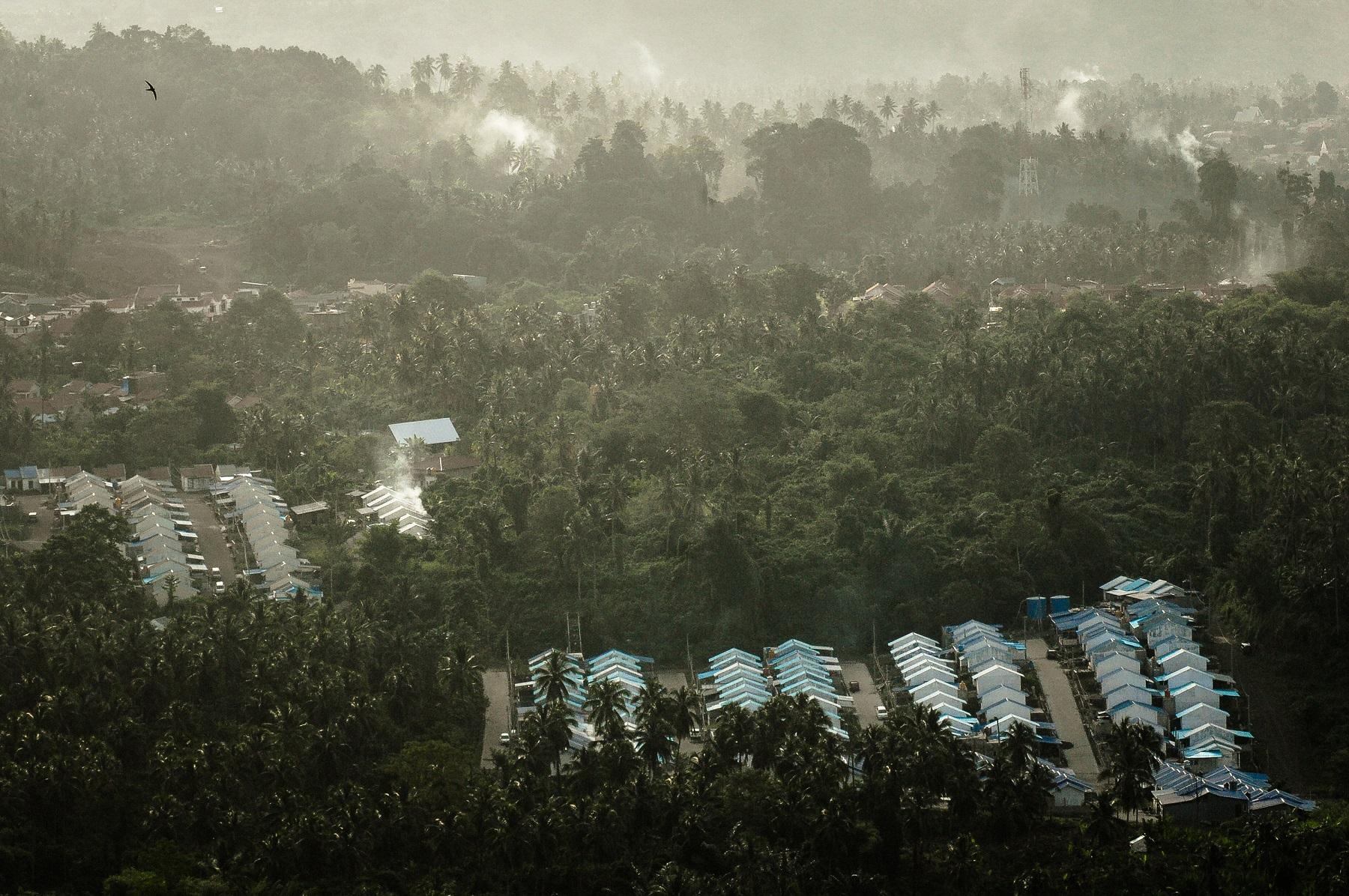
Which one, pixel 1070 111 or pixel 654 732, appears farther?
pixel 1070 111

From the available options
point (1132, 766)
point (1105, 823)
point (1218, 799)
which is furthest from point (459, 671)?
point (1218, 799)

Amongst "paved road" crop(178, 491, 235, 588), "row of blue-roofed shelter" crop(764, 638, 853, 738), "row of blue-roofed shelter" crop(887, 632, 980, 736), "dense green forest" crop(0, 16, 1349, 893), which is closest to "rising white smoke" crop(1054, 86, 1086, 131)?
"dense green forest" crop(0, 16, 1349, 893)

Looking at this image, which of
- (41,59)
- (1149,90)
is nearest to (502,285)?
(41,59)

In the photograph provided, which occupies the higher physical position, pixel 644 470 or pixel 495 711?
pixel 644 470

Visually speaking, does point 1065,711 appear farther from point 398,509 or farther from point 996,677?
point 398,509

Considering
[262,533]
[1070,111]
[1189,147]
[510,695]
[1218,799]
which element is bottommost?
[1218,799]

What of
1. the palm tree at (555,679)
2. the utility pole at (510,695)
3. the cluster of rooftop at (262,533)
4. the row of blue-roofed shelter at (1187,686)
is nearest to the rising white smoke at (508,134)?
Result: the cluster of rooftop at (262,533)

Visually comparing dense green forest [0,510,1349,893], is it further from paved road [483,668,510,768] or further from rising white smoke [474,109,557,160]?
rising white smoke [474,109,557,160]

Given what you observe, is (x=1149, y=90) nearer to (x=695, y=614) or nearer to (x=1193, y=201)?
(x=1193, y=201)
